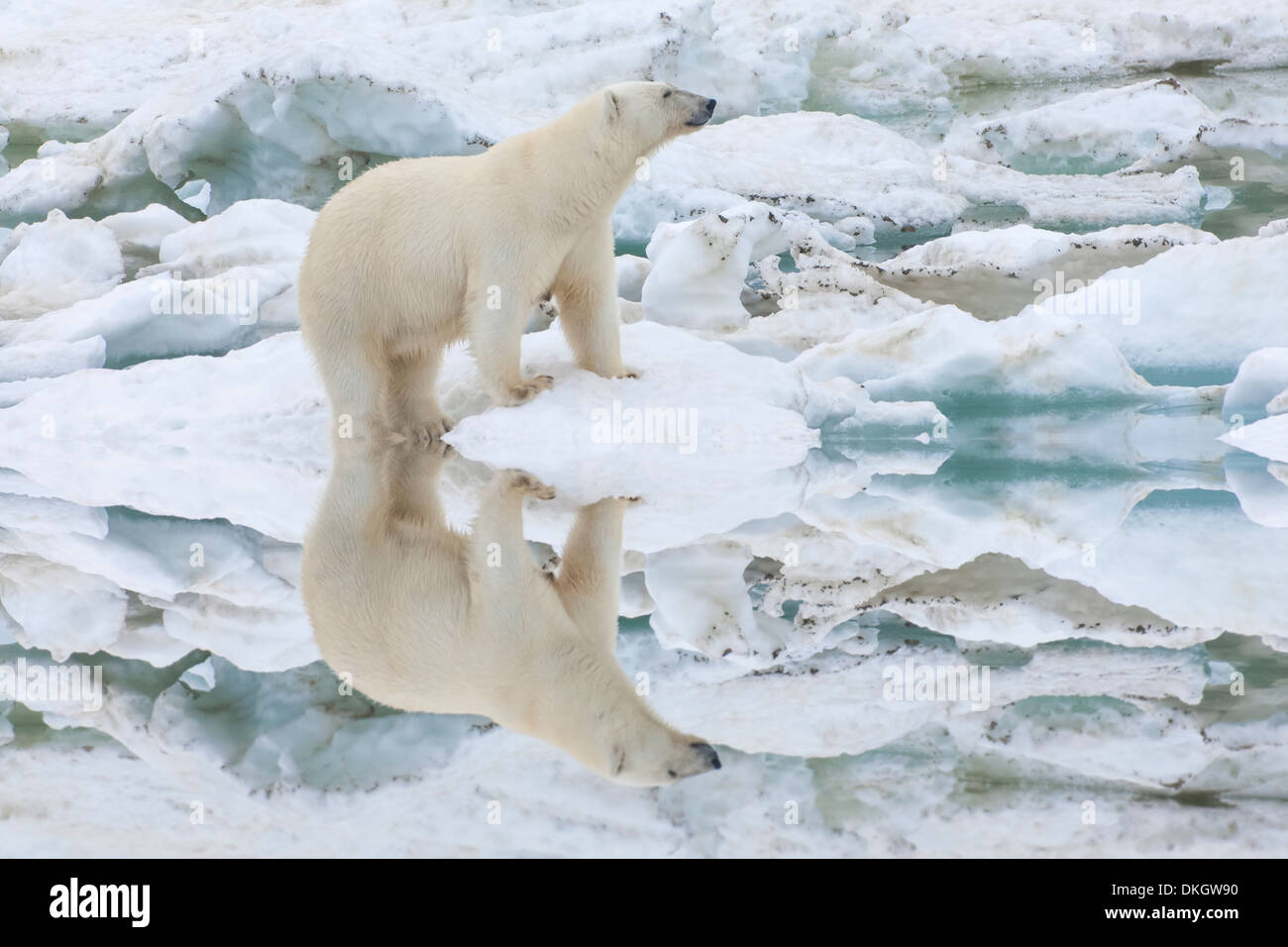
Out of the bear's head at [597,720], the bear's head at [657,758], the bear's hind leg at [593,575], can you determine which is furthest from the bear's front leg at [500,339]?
the bear's head at [657,758]

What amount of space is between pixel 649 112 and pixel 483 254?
0.74 meters

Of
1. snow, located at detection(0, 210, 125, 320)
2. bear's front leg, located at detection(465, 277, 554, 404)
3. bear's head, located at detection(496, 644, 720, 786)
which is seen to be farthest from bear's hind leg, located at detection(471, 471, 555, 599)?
snow, located at detection(0, 210, 125, 320)

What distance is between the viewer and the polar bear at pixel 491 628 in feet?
5.56

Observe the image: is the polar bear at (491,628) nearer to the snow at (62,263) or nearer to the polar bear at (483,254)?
the polar bear at (483,254)

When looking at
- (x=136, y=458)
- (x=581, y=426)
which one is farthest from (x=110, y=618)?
(x=136, y=458)

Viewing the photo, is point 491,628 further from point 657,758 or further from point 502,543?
point 502,543

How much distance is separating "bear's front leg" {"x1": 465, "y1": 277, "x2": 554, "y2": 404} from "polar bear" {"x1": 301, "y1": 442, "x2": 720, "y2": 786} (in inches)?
47.2

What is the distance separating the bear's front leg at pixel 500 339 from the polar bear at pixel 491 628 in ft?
3.94

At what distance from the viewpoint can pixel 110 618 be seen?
2453mm

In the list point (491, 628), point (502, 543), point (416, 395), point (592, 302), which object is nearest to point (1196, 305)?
point (592, 302)

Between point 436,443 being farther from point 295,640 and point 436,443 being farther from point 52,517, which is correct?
point 295,640

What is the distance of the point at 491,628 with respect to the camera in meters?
2.07

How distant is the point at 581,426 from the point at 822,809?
3.29 metres

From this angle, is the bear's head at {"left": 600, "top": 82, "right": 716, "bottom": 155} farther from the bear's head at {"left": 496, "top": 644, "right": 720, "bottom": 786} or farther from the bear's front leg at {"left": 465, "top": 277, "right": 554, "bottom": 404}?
the bear's head at {"left": 496, "top": 644, "right": 720, "bottom": 786}
